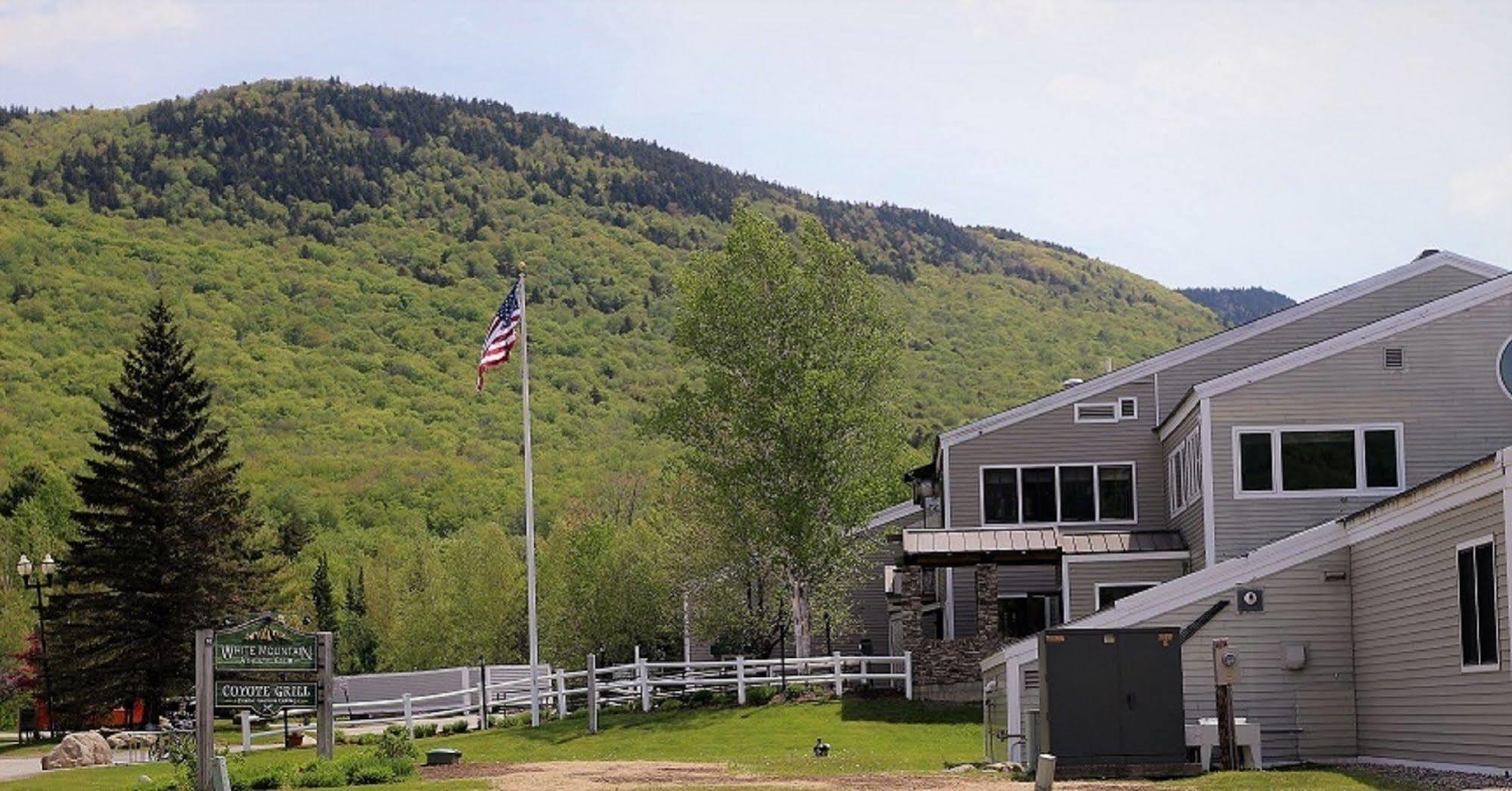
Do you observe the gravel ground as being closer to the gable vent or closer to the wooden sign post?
the wooden sign post

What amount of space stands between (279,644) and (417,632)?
51244mm

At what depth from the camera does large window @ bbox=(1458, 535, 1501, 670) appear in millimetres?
21859

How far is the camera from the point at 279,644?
2947 centimetres

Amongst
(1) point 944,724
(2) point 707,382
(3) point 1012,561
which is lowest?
(1) point 944,724

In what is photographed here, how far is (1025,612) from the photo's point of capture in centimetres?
4531

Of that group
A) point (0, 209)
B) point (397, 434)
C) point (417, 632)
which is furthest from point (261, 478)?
point (0, 209)

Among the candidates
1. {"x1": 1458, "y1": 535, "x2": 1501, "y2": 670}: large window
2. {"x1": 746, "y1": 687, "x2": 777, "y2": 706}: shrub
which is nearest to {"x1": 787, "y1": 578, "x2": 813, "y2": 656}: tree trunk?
{"x1": 746, "y1": 687, "x2": 777, "y2": 706}: shrub

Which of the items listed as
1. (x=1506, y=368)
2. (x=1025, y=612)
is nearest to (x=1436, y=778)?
(x=1506, y=368)

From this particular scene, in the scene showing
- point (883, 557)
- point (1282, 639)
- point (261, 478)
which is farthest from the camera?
point (261, 478)

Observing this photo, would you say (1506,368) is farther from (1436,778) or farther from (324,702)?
(324,702)

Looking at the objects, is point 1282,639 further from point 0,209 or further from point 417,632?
point 0,209

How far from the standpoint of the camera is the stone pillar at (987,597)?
4150 centimetres

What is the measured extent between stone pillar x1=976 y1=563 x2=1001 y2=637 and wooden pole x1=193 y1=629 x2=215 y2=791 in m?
18.2

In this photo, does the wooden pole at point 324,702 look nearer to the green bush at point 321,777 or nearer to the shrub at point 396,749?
the shrub at point 396,749
